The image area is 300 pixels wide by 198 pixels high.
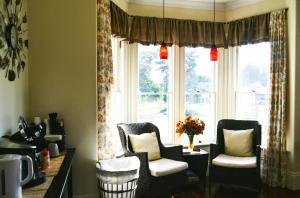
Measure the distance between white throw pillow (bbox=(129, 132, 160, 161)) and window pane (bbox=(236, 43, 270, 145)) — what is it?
170 centimetres

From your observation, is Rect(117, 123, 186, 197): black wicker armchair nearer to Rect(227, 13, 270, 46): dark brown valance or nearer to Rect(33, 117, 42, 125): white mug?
Rect(33, 117, 42, 125): white mug

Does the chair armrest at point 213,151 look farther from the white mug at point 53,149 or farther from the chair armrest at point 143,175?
the white mug at point 53,149

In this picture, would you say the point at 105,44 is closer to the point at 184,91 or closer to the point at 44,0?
the point at 44,0

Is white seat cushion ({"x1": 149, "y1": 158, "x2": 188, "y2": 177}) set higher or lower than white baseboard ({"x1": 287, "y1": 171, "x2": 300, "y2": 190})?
higher

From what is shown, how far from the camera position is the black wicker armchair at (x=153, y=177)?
3.21m

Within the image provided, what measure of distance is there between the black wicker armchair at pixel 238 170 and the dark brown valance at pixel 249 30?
1271mm

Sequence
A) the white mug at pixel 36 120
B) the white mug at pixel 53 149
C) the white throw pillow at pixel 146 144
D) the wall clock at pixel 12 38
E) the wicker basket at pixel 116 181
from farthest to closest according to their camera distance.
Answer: the white throw pillow at pixel 146 144, the wicker basket at pixel 116 181, the white mug at pixel 36 120, the white mug at pixel 53 149, the wall clock at pixel 12 38

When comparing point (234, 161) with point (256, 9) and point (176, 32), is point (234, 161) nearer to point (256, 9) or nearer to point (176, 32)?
point (176, 32)

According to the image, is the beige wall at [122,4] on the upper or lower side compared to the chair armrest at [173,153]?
upper

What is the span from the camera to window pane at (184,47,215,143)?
14.9 feet

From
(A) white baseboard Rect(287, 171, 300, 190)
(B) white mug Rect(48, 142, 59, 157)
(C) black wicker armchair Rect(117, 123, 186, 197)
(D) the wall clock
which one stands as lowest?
(A) white baseboard Rect(287, 171, 300, 190)

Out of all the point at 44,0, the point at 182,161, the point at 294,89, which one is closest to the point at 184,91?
the point at 182,161

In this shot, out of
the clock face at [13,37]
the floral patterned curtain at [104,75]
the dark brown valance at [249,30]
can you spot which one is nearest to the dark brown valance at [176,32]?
the dark brown valance at [249,30]

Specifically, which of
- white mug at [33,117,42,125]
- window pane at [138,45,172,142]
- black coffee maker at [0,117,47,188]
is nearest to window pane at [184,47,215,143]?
window pane at [138,45,172,142]
